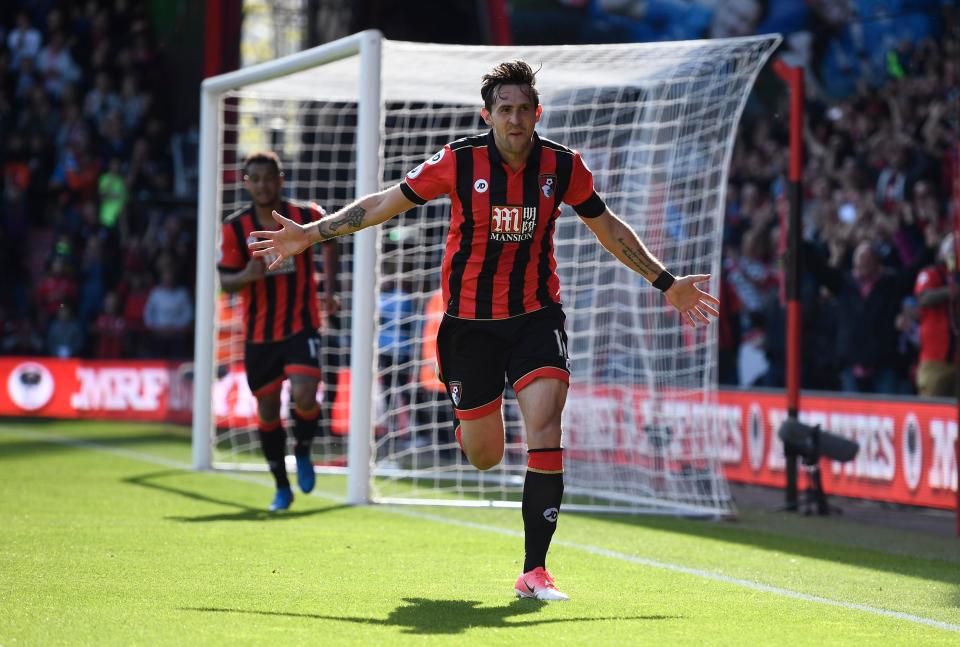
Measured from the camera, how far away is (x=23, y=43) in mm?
23312

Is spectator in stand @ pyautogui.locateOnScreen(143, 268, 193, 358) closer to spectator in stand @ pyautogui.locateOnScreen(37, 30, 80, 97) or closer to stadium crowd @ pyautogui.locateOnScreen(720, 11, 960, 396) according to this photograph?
spectator in stand @ pyautogui.locateOnScreen(37, 30, 80, 97)

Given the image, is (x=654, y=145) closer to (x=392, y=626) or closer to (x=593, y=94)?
(x=593, y=94)

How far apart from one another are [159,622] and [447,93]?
7.27 m

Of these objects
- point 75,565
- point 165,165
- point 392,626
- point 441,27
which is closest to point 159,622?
point 392,626

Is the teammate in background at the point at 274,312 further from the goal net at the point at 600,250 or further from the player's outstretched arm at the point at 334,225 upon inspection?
the player's outstretched arm at the point at 334,225

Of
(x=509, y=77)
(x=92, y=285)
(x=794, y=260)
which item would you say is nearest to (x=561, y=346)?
(x=509, y=77)

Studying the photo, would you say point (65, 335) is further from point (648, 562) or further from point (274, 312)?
point (648, 562)

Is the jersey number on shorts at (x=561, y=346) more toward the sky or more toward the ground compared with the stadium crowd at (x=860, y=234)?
more toward the ground

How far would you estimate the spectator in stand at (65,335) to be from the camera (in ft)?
65.8

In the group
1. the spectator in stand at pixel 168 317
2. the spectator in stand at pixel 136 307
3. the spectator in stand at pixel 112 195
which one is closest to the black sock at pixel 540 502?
the spectator in stand at pixel 168 317

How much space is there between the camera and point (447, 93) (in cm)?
1182

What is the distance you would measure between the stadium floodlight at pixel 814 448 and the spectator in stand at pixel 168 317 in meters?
11.3

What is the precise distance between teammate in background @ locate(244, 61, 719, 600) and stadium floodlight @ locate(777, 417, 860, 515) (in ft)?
14.1

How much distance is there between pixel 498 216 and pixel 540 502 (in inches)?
50.8
